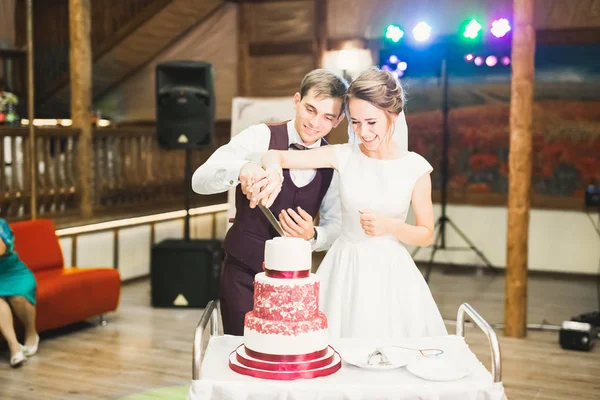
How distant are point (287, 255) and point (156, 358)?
3.44m

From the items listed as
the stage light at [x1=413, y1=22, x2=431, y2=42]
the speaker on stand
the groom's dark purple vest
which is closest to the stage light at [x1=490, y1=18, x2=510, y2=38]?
the stage light at [x1=413, y1=22, x2=431, y2=42]

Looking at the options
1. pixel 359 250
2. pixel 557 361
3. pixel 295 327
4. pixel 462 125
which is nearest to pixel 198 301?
pixel 557 361

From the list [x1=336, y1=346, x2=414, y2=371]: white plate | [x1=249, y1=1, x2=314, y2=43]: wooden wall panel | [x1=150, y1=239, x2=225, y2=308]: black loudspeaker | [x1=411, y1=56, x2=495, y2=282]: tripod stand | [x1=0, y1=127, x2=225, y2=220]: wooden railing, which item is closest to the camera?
[x1=336, y1=346, x2=414, y2=371]: white plate

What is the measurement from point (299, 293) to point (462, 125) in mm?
7092

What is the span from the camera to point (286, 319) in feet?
6.92

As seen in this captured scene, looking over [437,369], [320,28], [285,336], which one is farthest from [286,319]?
[320,28]

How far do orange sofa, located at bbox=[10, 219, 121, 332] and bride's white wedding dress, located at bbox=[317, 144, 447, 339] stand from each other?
348cm

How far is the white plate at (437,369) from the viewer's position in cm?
212

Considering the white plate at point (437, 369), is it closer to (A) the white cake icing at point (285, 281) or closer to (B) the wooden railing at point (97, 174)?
(A) the white cake icing at point (285, 281)

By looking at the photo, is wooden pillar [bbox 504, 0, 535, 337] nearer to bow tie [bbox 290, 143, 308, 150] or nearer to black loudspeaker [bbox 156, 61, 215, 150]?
black loudspeaker [bbox 156, 61, 215, 150]

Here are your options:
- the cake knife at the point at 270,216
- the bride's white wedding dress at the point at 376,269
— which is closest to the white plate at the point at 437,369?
the bride's white wedding dress at the point at 376,269

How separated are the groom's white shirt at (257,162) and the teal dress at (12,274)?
2.85 meters

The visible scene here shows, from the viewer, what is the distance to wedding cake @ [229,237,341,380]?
2.10m

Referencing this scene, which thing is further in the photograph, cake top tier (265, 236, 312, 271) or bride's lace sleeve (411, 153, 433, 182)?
bride's lace sleeve (411, 153, 433, 182)
